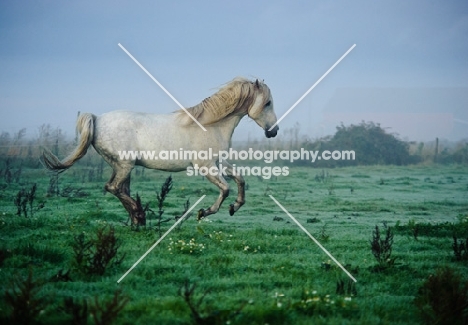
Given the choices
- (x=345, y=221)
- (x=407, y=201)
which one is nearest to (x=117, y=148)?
(x=345, y=221)

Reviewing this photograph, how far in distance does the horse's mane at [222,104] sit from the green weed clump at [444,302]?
4.82 m

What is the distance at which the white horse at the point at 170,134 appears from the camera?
9.47m

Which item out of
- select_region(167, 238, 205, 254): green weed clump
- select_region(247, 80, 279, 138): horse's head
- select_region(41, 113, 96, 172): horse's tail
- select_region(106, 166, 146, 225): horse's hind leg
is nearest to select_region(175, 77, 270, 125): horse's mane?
select_region(247, 80, 279, 138): horse's head

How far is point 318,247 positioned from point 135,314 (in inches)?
159

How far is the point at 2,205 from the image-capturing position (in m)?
12.5

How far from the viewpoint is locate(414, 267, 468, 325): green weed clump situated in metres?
5.48

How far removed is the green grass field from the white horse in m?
0.76

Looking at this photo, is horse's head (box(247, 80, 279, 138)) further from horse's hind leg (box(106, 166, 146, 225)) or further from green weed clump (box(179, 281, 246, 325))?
green weed clump (box(179, 281, 246, 325))

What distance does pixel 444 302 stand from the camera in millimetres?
5574

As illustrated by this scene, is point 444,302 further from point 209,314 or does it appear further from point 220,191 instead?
point 220,191

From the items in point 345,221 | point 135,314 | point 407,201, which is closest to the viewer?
point 135,314

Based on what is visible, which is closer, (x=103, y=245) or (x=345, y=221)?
(x=103, y=245)

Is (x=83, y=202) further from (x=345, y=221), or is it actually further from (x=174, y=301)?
(x=174, y=301)

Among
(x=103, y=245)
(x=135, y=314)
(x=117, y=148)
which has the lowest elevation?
(x=135, y=314)
